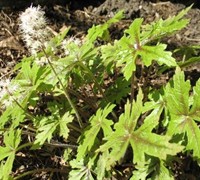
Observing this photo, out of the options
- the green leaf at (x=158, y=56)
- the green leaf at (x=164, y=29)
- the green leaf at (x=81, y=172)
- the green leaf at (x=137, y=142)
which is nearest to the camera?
the green leaf at (x=137, y=142)

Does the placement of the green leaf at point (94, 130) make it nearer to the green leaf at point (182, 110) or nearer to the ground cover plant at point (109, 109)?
the ground cover plant at point (109, 109)

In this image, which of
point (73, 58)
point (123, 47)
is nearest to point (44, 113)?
point (73, 58)

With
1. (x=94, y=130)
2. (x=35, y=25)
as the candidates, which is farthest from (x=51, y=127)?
(x=35, y=25)

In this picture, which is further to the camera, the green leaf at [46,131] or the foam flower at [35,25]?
the green leaf at [46,131]

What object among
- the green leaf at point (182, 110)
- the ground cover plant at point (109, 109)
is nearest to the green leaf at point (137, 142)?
the ground cover plant at point (109, 109)

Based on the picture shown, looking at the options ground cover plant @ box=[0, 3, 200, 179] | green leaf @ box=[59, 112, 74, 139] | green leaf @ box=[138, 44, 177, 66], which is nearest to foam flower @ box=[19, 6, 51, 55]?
ground cover plant @ box=[0, 3, 200, 179]

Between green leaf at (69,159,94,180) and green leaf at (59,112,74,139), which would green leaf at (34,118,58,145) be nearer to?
green leaf at (59,112,74,139)
